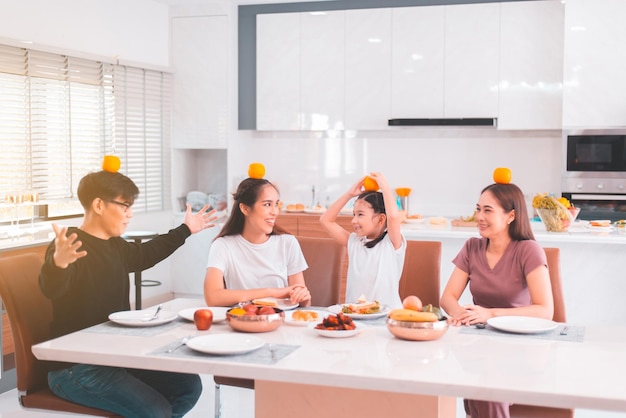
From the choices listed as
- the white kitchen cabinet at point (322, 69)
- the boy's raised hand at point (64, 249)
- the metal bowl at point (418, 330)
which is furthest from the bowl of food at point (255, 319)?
the white kitchen cabinet at point (322, 69)

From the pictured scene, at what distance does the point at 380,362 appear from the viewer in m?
2.05

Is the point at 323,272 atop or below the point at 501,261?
below

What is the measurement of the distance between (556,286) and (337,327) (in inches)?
41.9

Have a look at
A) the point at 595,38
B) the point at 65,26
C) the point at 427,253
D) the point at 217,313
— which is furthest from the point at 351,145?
the point at 217,313

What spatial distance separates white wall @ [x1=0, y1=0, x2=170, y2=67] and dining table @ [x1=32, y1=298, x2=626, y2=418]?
302 cm

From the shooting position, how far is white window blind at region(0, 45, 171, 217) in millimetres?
4906

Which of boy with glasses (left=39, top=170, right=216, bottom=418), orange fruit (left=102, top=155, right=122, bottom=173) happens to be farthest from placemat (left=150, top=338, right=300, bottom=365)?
orange fruit (left=102, top=155, right=122, bottom=173)

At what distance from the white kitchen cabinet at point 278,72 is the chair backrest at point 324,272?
320 cm

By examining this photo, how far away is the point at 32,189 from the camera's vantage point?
5094mm

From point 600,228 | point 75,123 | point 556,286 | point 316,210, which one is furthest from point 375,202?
point 75,123

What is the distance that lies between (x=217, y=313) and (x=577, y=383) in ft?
4.06

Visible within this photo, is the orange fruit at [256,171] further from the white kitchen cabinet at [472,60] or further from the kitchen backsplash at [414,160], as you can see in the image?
the kitchen backsplash at [414,160]

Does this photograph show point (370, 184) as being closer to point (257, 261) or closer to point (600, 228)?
point (257, 261)

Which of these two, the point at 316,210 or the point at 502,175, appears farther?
the point at 316,210
